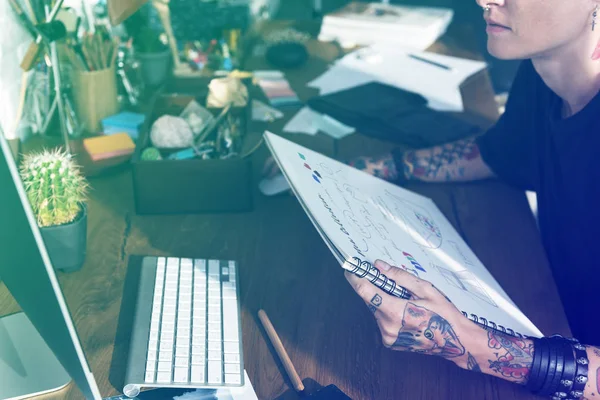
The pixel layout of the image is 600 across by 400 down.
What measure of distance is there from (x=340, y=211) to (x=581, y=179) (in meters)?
0.48

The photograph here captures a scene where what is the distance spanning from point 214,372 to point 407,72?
1.22m

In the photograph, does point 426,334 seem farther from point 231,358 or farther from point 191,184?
point 191,184

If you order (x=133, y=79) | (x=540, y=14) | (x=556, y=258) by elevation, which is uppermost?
(x=540, y=14)

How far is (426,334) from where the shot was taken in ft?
2.59

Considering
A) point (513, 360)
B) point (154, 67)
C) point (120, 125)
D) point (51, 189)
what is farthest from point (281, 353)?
Result: point (154, 67)

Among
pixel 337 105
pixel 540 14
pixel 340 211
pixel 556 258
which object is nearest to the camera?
pixel 340 211

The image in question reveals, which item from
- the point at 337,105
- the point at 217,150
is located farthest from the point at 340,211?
the point at 337,105

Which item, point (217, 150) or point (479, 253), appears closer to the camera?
point (479, 253)

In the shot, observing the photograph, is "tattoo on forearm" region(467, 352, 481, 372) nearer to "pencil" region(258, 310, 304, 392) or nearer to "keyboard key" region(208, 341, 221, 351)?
"pencil" region(258, 310, 304, 392)

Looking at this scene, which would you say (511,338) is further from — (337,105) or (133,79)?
(133,79)

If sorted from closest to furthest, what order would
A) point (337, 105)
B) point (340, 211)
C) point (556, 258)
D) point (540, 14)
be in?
point (340, 211) → point (540, 14) → point (556, 258) → point (337, 105)

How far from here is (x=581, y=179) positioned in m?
1.00

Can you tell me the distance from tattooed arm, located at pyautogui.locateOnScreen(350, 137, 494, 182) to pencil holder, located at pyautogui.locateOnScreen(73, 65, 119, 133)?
61 centimetres

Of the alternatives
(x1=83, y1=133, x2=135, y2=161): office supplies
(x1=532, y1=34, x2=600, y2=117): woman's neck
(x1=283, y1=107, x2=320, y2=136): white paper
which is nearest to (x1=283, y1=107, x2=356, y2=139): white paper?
(x1=283, y1=107, x2=320, y2=136): white paper
